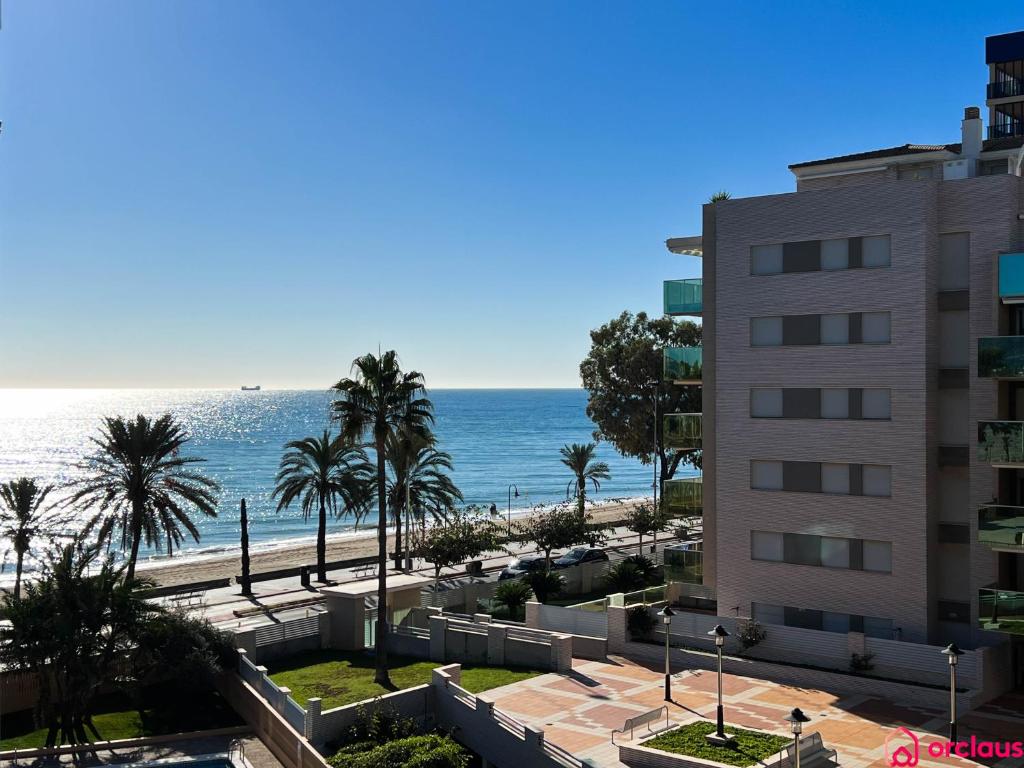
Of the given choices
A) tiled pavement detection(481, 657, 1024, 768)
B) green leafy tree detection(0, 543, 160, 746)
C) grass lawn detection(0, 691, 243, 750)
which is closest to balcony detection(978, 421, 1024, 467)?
tiled pavement detection(481, 657, 1024, 768)

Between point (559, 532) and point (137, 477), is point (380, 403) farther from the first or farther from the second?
point (559, 532)

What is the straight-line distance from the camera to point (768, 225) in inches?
1328

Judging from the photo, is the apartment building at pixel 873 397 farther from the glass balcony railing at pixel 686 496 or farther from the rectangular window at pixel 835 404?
the glass balcony railing at pixel 686 496

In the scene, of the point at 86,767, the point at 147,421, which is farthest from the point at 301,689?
the point at 147,421

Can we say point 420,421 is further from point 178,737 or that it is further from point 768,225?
point 768,225

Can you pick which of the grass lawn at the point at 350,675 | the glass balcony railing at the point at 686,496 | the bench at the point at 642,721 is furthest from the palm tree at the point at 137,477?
the bench at the point at 642,721

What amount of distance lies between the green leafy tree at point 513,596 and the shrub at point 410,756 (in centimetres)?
1362

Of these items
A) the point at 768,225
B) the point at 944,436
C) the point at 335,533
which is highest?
the point at 768,225

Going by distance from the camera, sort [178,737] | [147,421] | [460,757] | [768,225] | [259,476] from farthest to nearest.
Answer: [259,476] → [147,421] → [768,225] → [178,737] → [460,757]

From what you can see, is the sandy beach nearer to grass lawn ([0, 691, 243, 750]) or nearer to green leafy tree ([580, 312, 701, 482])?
green leafy tree ([580, 312, 701, 482])

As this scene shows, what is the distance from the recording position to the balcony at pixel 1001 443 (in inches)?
1094

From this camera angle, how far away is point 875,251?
31.4 metres

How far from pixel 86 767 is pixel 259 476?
132 metres

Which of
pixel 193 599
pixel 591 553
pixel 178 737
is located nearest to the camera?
pixel 178 737
